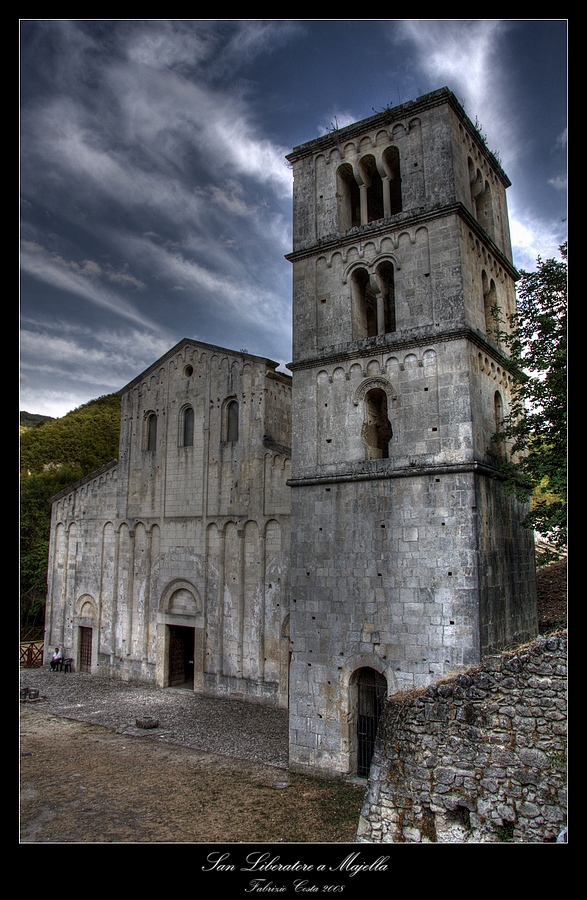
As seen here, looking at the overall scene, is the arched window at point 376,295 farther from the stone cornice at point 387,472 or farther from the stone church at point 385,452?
the stone cornice at point 387,472

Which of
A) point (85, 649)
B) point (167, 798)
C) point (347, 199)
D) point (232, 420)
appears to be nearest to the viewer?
point (167, 798)

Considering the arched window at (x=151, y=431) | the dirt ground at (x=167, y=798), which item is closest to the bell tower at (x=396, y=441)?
the dirt ground at (x=167, y=798)

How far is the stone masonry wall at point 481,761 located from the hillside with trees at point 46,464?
28.4 m

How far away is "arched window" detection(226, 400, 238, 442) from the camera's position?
22828 mm

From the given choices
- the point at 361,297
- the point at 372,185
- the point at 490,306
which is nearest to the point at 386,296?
the point at 361,297

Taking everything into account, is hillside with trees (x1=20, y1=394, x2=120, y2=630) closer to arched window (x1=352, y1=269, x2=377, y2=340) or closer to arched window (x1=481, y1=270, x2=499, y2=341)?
arched window (x1=352, y1=269, x2=377, y2=340)

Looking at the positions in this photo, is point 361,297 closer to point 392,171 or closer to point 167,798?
point 392,171

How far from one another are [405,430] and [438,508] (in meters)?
2.03

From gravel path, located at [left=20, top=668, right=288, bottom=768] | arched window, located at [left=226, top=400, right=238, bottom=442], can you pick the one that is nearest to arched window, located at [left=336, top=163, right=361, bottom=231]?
arched window, located at [left=226, top=400, right=238, bottom=442]

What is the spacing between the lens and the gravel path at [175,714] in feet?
52.2

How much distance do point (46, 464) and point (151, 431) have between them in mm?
22555

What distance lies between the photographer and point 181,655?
23.7 m
